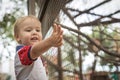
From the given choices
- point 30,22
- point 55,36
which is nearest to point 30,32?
point 30,22

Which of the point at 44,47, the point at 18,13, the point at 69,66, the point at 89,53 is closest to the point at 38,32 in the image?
the point at 44,47

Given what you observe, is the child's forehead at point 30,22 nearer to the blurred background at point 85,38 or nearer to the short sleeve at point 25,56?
the short sleeve at point 25,56

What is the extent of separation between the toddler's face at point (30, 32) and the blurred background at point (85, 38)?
0.19 meters

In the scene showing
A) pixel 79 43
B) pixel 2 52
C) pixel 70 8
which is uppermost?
pixel 70 8

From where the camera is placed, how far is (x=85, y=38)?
3.37ft

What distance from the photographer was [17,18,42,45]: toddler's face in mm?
840

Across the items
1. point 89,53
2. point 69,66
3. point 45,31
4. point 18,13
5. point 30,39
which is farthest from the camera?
point 18,13

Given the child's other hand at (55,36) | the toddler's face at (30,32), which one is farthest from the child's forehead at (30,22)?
the child's other hand at (55,36)

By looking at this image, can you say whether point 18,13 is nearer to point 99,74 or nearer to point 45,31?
point 45,31

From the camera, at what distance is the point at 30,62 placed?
0.79m

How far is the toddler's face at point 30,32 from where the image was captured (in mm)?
840

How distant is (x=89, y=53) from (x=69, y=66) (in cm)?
18

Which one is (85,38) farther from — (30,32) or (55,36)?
(55,36)

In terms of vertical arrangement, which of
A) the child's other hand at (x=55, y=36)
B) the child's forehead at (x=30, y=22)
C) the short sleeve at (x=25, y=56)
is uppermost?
the child's forehead at (x=30, y=22)
